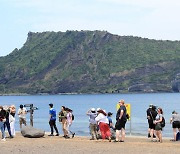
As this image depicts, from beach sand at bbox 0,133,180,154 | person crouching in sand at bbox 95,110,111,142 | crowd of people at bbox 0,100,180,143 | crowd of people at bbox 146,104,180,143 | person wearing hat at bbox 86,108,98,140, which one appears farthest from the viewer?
person wearing hat at bbox 86,108,98,140

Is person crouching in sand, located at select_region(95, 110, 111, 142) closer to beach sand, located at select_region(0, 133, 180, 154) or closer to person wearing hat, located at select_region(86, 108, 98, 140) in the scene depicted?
beach sand, located at select_region(0, 133, 180, 154)

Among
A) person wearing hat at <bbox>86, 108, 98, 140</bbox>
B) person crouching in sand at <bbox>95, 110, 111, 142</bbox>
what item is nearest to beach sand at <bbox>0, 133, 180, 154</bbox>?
person crouching in sand at <bbox>95, 110, 111, 142</bbox>

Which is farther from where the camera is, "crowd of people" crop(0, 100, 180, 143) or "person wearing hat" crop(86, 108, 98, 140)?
"person wearing hat" crop(86, 108, 98, 140)

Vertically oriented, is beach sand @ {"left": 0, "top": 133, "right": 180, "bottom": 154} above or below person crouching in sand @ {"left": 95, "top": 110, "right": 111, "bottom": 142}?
below

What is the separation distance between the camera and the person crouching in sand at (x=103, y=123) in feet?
74.6

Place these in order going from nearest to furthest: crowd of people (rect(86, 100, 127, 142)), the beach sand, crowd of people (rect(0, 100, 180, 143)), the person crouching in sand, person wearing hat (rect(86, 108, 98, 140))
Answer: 1. the beach sand
2. crowd of people (rect(86, 100, 127, 142))
3. crowd of people (rect(0, 100, 180, 143))
4. the person crouching in sand
5. person wearing hat (rect(86, 108, 98, 140))

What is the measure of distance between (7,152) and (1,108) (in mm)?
4323

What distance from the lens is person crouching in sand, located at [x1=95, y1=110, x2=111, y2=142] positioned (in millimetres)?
22747

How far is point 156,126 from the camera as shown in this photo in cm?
2316

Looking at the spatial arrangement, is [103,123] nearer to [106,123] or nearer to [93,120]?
[106,123]

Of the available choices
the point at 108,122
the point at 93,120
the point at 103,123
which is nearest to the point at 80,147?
the point at 103,123

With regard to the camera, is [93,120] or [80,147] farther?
[93,120]

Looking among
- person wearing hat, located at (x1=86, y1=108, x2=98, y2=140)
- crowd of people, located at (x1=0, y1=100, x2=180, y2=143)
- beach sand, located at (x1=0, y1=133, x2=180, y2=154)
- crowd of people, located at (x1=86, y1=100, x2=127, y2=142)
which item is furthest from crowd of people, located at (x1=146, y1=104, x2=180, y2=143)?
person wearing hat, located at (x1=86, y1=108, x2=98, y2=140)

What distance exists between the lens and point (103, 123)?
74.9ft
